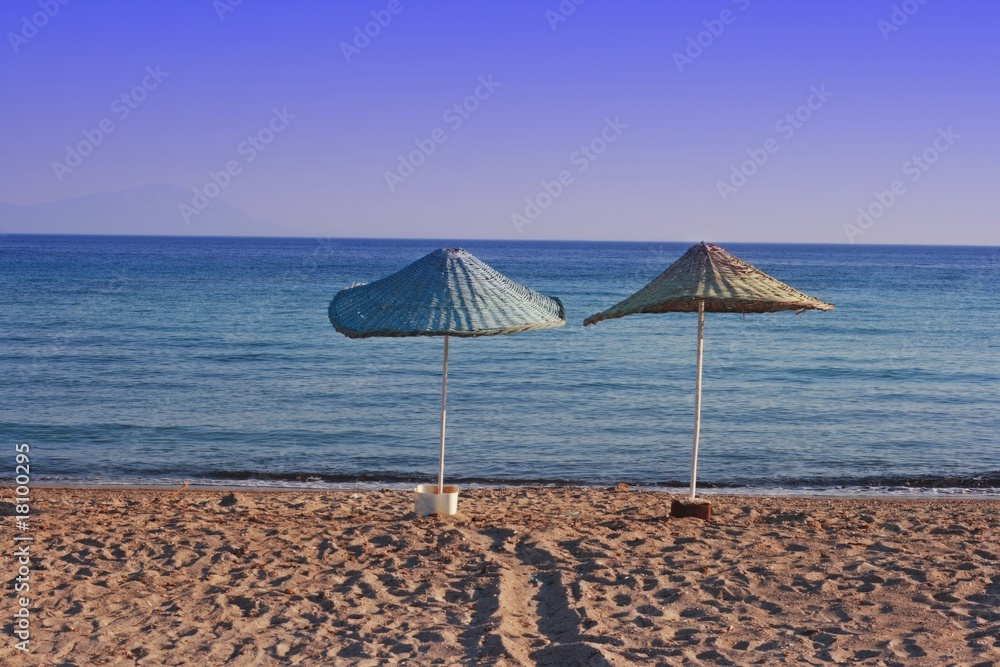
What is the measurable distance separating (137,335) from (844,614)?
23.2 meters

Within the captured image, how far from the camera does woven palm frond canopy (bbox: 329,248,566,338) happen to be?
310 inches

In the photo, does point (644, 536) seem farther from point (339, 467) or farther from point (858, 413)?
point (858, 413)

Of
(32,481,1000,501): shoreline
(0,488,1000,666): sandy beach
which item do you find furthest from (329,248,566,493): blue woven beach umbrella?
(32,481,1000,501): shoreline

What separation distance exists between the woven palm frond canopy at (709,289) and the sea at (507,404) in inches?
158

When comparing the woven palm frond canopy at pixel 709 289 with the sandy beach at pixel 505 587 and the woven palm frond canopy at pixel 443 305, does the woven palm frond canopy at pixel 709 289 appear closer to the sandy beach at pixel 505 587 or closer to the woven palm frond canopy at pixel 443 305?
the woven palm frond canopy at pixel 443 305

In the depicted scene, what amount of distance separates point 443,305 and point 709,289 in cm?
231

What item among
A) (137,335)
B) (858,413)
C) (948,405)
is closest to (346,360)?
(137,335)

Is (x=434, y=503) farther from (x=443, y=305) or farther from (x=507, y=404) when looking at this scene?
(x=507, y=404)

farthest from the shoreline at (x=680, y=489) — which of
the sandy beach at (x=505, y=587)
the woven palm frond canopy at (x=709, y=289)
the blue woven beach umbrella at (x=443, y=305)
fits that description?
the woven palm frond canopy at (x=709, y=289)

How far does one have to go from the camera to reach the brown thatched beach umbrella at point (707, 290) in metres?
8.23

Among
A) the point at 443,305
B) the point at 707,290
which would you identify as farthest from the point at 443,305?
the point at 707,290

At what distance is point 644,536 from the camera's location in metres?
7.89

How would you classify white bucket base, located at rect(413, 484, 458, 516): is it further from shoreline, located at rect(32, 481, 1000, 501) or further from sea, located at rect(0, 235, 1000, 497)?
sea, located at rect(0, 235, 1000, 497)

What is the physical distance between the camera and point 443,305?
26.5ft
